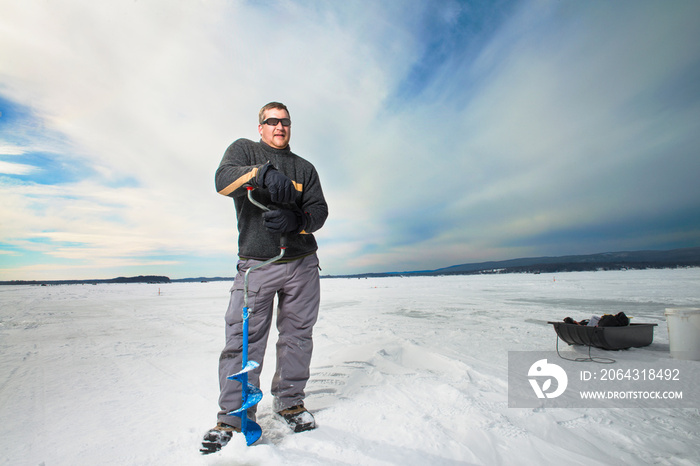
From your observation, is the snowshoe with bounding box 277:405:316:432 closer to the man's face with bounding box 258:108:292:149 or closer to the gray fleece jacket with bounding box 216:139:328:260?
the gray fleece jacket with bounding box 216:139:328:260

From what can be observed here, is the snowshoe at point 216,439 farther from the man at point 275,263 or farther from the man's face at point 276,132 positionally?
the man's face at point 276,132

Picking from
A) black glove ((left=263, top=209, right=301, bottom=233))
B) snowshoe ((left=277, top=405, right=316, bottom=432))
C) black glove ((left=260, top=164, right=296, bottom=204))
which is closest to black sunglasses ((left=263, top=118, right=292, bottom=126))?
black glove ((left=260, top=164, right=296, bottom=204))

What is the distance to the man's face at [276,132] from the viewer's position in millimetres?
2195

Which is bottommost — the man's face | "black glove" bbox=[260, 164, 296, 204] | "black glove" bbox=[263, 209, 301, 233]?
"black glove" bbox=[263, 209, 301, 233]

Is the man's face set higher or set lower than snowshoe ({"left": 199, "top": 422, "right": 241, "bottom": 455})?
higher

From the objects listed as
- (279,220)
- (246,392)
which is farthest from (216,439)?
(279,220)

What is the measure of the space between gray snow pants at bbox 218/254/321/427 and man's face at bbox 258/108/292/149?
0.86 metres

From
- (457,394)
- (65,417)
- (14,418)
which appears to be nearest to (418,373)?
(457,394)

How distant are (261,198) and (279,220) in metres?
0.28

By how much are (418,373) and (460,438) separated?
4.10ft

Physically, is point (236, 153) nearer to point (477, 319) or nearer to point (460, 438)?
point (460, 438)

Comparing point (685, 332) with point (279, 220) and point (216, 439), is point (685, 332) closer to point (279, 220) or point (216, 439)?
point (279, 220)

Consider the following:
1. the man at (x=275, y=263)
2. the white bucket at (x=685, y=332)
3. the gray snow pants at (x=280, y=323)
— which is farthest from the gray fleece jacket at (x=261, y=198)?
the white bucket at (x=685, y=332)

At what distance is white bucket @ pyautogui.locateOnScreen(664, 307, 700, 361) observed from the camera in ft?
11.4
